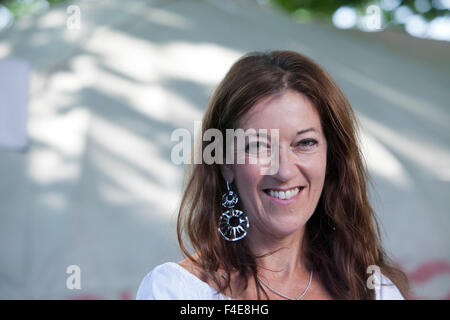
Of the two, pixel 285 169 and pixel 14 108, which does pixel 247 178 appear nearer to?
pixel 285 169

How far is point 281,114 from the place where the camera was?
1.10 m

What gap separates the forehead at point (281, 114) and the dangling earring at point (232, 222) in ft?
0.63

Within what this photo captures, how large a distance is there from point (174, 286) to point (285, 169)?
35 cm

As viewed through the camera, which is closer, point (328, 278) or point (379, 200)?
point (328, 278)

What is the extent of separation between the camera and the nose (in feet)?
3.55

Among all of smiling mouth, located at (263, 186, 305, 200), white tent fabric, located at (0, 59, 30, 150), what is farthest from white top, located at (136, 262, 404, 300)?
white tent fabric, located at (0, 59, 30, 150)

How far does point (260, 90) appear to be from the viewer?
1124 millimetres

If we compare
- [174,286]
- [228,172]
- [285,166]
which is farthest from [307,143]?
[174,286]

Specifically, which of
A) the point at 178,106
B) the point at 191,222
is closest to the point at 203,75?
the point at 178,106

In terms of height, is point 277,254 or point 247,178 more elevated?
point 247,178

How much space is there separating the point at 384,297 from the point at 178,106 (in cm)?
172

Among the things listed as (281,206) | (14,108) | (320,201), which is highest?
(14,108)

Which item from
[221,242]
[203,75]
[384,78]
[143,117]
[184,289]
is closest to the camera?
[184,289]

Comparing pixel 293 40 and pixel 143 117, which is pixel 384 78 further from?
pixel 143 117
